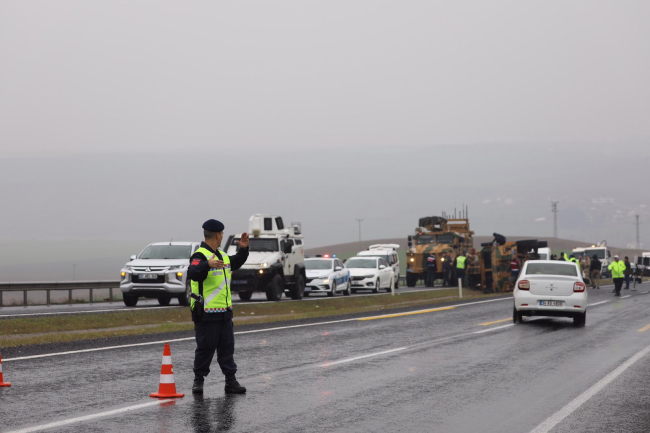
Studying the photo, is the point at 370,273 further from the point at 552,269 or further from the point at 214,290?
the point at 214,290

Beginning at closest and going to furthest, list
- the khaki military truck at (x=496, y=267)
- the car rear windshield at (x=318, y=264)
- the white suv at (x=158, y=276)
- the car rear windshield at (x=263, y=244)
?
1. the white suv at (x=158, y=276)
2. the car rear windshield at (x=263, y=244)
3. the car rear windshield at (x=318, y=264)
4. the khaki military truck at (x=496, y=267)

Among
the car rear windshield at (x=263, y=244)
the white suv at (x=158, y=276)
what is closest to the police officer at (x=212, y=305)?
the white suv at (x=158, y=276)

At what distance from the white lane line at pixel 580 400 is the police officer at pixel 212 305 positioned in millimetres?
3331

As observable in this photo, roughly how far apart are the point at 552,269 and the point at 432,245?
86.0ft

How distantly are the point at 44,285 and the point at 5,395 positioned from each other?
25210 millimetres

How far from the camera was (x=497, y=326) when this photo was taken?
66.0 ft

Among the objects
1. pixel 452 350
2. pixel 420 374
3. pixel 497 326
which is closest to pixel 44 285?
pixel 497 326

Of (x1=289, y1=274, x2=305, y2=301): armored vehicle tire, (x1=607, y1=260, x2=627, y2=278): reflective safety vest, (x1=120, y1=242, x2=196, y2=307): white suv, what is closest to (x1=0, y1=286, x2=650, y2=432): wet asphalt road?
(x1=120, y1=242, x2=196, y2=307): white suv

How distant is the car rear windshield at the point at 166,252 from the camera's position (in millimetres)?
26484

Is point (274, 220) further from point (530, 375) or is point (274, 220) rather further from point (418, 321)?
point (530, 375)

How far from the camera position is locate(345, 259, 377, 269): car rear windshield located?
133ft

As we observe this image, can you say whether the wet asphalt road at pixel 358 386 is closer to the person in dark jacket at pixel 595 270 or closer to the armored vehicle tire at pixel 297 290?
the armored vehicle tire at pixel 297 290

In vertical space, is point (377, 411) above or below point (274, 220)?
below

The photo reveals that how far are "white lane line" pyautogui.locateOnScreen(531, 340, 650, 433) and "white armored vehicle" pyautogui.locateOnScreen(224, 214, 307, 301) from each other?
17.0 m
